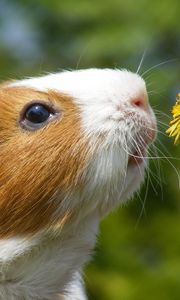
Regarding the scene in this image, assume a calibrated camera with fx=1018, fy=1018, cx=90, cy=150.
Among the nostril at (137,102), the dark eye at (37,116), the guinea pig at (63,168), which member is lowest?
the guinea pig at (63,168)

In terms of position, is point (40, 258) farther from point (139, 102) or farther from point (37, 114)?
point (139, 102)

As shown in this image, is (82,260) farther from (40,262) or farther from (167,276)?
(167,276)

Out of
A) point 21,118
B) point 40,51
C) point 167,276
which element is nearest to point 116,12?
point 40,51

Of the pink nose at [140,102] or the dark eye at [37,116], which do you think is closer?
the pink nose at [140,102]

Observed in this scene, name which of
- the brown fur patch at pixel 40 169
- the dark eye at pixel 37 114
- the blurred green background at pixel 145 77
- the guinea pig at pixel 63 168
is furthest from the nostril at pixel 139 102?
the blurred green background at pixel 145 77

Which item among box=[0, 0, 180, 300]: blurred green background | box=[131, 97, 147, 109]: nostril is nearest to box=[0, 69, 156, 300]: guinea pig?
box=[131, 97, 147, 109]: nostril

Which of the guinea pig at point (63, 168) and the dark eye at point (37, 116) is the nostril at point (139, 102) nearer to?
the guinea pig at point (63, 168)

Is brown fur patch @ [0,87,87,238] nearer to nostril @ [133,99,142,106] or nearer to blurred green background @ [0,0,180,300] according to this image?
nostril @ [133,99,142,106]
